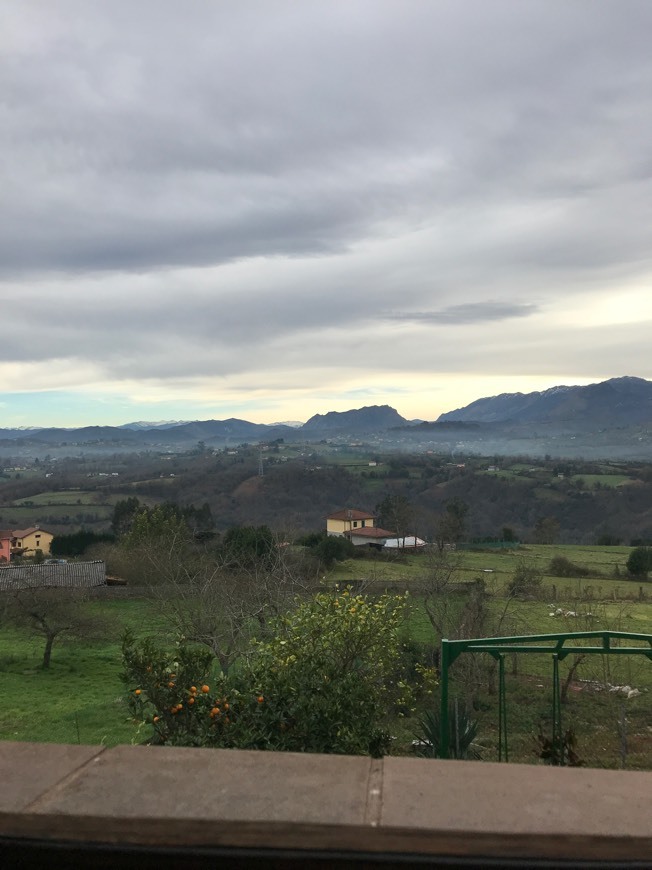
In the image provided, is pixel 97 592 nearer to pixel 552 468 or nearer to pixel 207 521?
pixel 207 521

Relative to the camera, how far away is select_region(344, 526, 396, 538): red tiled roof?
58.8 meters

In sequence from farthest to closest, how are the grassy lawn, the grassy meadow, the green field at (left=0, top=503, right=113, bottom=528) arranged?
the green field at (left=0, top=503, right=113, bottom=528), the grassy lawn, the grassy meadow

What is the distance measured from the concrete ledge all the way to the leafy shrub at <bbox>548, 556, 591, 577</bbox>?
3626cm

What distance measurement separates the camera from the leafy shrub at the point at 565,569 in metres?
35.8

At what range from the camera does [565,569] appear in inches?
1421

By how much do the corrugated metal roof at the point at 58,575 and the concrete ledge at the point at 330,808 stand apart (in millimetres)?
29088

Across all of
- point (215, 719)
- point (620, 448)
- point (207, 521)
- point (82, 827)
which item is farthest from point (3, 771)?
point (620, 448)

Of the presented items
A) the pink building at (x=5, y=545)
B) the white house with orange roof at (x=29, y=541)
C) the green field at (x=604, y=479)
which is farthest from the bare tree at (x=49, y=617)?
the green field at (x=604, y=479)

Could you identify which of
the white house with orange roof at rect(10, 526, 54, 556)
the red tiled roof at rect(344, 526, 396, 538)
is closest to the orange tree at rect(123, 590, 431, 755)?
the red tiled roof at rect(344, 526, 396, 538)

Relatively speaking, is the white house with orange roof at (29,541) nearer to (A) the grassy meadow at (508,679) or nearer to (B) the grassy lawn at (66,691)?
(A) the grassy meadow at (508,679)

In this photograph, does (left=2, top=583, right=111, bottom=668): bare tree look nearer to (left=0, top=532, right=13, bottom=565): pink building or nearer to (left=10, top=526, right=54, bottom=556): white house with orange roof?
(left=10, top=526, right=54, bottom=556): white house with orange roof

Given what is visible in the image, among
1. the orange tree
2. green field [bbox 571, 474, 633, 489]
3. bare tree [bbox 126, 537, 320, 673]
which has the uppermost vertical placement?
the orange tree

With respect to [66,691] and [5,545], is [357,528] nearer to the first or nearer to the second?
[5,545]

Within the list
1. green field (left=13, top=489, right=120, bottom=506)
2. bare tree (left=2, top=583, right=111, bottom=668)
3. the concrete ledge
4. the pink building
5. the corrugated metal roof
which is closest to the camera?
the concrete ledge
